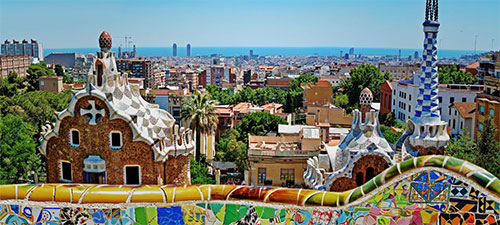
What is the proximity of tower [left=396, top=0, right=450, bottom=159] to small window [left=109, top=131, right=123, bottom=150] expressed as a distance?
8980 millimetres

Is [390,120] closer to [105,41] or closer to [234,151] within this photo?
[234,151]

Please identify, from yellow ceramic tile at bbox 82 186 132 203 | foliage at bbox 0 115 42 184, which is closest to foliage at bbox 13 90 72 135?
foliage at bbox 0 115 42 184

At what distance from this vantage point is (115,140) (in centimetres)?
1594

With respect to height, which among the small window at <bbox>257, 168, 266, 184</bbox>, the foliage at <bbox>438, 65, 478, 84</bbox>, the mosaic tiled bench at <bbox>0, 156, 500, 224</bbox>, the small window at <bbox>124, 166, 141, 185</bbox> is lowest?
the small window at <bbox>257, 168, 266, 184</bbox>

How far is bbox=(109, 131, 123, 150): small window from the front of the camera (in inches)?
624

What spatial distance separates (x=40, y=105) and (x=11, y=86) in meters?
18.7

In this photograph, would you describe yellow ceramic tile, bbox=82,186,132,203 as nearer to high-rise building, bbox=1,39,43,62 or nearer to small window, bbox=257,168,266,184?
small window, bbox=257,168,266,184

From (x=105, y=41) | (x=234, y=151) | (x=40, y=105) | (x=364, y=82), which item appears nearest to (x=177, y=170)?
(x=105, y=41)

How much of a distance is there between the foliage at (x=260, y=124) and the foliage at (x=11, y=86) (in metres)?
36.6

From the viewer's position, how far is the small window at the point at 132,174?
1612cm

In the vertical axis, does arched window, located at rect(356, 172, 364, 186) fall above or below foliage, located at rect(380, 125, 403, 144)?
above

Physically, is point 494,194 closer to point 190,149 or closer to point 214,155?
point 190,149

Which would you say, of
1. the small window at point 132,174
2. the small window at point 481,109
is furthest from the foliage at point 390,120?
the small window at point 132,174

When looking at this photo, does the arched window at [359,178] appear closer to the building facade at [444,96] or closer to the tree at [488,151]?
the tree at [488,151]
